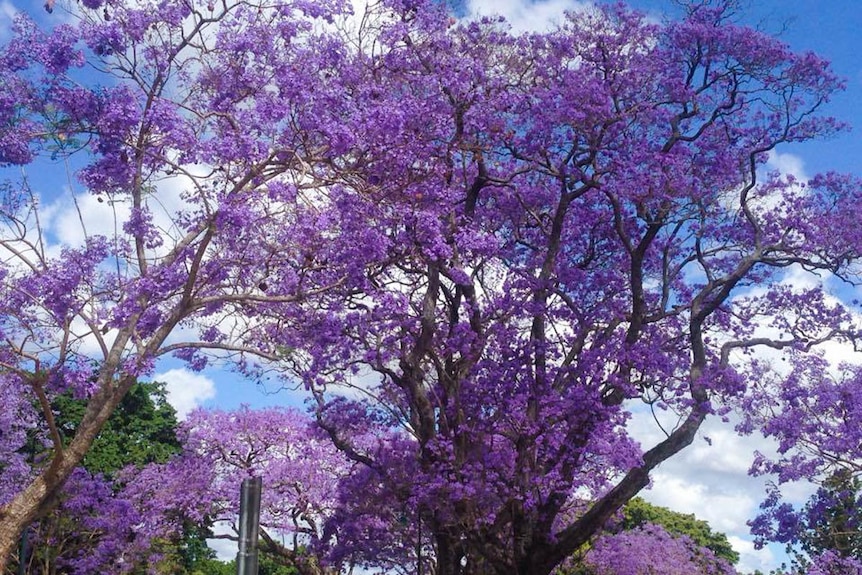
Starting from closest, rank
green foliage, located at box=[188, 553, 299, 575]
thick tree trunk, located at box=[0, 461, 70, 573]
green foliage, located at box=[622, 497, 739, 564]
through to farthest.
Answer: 1. thick tree trunk, located at box=[0, 461, 70, 573]
2. green foliage, located at box=[188, 553, 299, 575]
3. green foliage, located at box=[622, 497, 739, 564]

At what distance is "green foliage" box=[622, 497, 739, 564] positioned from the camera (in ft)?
147

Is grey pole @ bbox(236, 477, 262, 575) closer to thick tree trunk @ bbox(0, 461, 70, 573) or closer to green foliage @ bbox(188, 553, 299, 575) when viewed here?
thick tree trunk @ bbox(0, 461, 70, 573)

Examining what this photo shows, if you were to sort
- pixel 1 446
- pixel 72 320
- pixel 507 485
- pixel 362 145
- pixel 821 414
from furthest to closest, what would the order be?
pixel 1 446 → pixel 821 414 → pixel 507 485 → pixel 362 145 → pixel 72 320

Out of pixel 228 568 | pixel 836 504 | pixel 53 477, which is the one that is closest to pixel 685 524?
pixel 228 568

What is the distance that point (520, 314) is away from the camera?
59.0 feet

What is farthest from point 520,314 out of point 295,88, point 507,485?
point 295,88

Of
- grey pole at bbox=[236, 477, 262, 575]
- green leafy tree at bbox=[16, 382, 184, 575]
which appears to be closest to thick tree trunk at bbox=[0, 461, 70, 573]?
grey pole at bbox=[236, 477, 262, 575]

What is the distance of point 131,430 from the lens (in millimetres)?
35562

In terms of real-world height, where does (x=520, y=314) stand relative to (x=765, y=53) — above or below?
below

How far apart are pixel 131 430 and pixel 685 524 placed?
1025 inches

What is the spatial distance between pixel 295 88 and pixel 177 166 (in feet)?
6.50

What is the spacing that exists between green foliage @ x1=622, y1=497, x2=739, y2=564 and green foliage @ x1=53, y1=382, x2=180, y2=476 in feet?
66.4

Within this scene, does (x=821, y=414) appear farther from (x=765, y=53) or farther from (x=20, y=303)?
(x=20, y=303)

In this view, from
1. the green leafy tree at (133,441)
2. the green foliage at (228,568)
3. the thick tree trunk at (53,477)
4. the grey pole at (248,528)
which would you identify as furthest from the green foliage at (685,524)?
the grey pole at (248,528)
